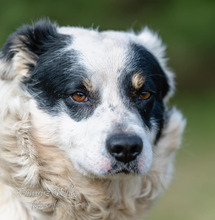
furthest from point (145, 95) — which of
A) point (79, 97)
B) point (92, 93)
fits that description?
point (79, 97)

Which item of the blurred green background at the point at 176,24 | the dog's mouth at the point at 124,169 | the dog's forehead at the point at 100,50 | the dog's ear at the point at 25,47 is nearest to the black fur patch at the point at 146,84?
the dog's forehead at the point at 100,50

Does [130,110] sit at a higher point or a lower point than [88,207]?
higher

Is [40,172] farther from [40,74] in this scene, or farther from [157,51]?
[157,51]

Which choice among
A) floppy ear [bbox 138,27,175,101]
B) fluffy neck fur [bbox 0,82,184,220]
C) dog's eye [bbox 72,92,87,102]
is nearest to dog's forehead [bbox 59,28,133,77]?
dog's eye [bbox 72,92,87,102]

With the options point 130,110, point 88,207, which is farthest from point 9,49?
point 88,207

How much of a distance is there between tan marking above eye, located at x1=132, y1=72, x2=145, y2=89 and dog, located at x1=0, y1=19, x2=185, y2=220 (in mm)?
11

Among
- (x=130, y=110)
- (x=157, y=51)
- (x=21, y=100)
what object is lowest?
(x=21, y=100)

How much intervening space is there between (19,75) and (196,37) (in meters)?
13.0

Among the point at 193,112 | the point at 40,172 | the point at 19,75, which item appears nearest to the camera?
the point at 40,172

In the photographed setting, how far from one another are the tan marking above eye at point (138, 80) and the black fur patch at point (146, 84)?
0.03 meters

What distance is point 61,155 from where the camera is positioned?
554cm

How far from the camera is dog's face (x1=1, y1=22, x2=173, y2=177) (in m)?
5.19

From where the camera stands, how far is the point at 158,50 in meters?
6.82

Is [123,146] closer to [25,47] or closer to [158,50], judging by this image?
[25,47]
